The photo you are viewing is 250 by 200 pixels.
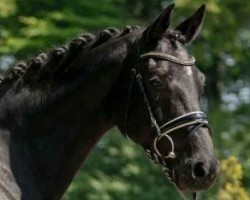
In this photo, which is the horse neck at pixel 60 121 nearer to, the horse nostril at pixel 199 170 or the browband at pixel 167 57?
the browband at pixel 167 57

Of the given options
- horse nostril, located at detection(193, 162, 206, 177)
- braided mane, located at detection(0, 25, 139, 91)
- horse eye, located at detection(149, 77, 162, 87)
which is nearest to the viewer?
horse nostril, located at detection(193, 162, 206, 177)

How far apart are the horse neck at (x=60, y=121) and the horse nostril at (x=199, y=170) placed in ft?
1.81

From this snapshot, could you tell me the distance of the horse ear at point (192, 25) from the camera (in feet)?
18.5

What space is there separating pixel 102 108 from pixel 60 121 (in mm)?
228

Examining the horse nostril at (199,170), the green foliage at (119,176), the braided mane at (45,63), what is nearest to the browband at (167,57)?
the braided mane at (45,63)

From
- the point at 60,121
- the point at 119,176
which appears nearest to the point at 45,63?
the point at 60,121

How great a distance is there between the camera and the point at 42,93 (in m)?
5.50

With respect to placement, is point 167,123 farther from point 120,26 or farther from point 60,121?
point 120,26

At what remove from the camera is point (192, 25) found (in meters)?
5.68

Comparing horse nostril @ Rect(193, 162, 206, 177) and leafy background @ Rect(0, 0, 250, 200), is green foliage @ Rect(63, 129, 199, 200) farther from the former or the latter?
horse nostril @ Rect(193, 162, 206, 177)

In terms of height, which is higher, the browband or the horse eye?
the browband

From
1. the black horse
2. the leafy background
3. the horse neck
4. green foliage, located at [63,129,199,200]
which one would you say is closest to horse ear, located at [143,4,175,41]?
→ the black horse

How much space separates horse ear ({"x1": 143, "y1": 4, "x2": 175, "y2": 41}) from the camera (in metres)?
5.41

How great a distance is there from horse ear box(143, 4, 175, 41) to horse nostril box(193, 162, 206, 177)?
2.34 ft
